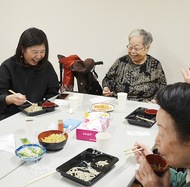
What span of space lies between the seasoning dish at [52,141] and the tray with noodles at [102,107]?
58 cm

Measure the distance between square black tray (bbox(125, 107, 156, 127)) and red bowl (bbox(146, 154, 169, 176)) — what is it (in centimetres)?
55

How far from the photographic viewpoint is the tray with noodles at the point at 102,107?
2.08 m

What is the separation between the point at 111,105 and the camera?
2.16 meters

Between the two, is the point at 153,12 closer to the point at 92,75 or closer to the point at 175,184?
the point at 92,75

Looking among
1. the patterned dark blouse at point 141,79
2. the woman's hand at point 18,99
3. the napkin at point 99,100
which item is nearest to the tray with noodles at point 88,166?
the woman's hand at point 18,99

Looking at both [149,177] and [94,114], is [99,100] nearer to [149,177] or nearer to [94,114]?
[94,114]

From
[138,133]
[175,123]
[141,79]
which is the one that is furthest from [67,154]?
[141,79]

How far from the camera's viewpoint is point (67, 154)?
1.43 m

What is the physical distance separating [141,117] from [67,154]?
0.73m

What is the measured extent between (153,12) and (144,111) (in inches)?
63.0

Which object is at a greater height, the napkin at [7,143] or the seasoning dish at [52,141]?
the seasoning dish at [52,141]

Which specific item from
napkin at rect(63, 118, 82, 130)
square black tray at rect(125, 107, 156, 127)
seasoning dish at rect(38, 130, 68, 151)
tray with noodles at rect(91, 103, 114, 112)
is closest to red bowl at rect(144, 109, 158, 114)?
square black tray at rect(125, 107, 156, 127)

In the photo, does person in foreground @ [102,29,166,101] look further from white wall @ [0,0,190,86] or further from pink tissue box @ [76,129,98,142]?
pink tissue box @ [76,129,98,142]

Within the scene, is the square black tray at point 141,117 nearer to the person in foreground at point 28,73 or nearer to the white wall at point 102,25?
the person in foreground at point 28,73
